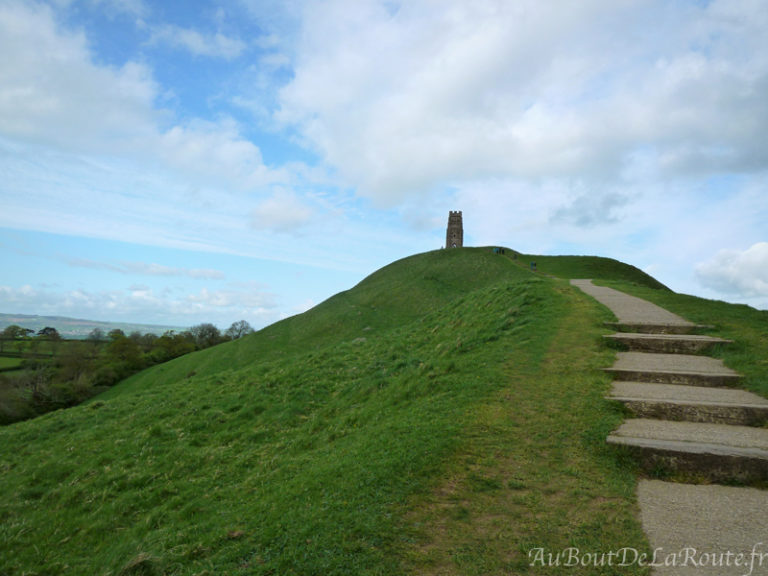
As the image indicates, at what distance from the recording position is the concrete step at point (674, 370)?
366 inches

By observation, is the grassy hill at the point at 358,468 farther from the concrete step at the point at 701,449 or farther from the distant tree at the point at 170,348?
the distant tree at the point at 170,348

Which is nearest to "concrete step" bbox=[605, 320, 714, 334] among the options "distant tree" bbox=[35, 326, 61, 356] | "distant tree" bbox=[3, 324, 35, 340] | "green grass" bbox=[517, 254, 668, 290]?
"green grass" bbox=[517, 254, 668, 290]

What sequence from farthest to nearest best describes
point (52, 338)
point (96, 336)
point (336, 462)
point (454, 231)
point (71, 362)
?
point (96, 336), point (52, 338), point (454, 231), point (71, 362), point (336, 462)

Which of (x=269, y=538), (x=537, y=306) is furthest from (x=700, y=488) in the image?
(x=537, y=306)

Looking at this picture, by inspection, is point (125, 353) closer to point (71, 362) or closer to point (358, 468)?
point (71, 362)

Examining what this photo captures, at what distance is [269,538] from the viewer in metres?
5.20

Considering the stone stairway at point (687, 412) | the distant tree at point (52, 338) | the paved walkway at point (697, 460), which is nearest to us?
the paved walkway at point (697, 460)

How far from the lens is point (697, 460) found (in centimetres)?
597

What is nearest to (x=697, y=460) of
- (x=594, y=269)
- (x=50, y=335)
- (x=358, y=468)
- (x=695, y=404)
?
(x=695, y=404)

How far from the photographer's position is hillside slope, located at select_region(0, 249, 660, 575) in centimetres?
507

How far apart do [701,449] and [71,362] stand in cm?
8407

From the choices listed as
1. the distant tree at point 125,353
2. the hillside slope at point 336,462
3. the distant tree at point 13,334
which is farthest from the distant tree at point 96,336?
the hillside slope at point 336,462

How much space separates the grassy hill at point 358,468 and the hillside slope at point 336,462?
39mm

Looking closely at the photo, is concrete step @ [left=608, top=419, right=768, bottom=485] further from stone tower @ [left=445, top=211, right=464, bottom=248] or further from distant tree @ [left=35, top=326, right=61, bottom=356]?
distant tree @ [left=35, top=326, right=61, bottom=356]
